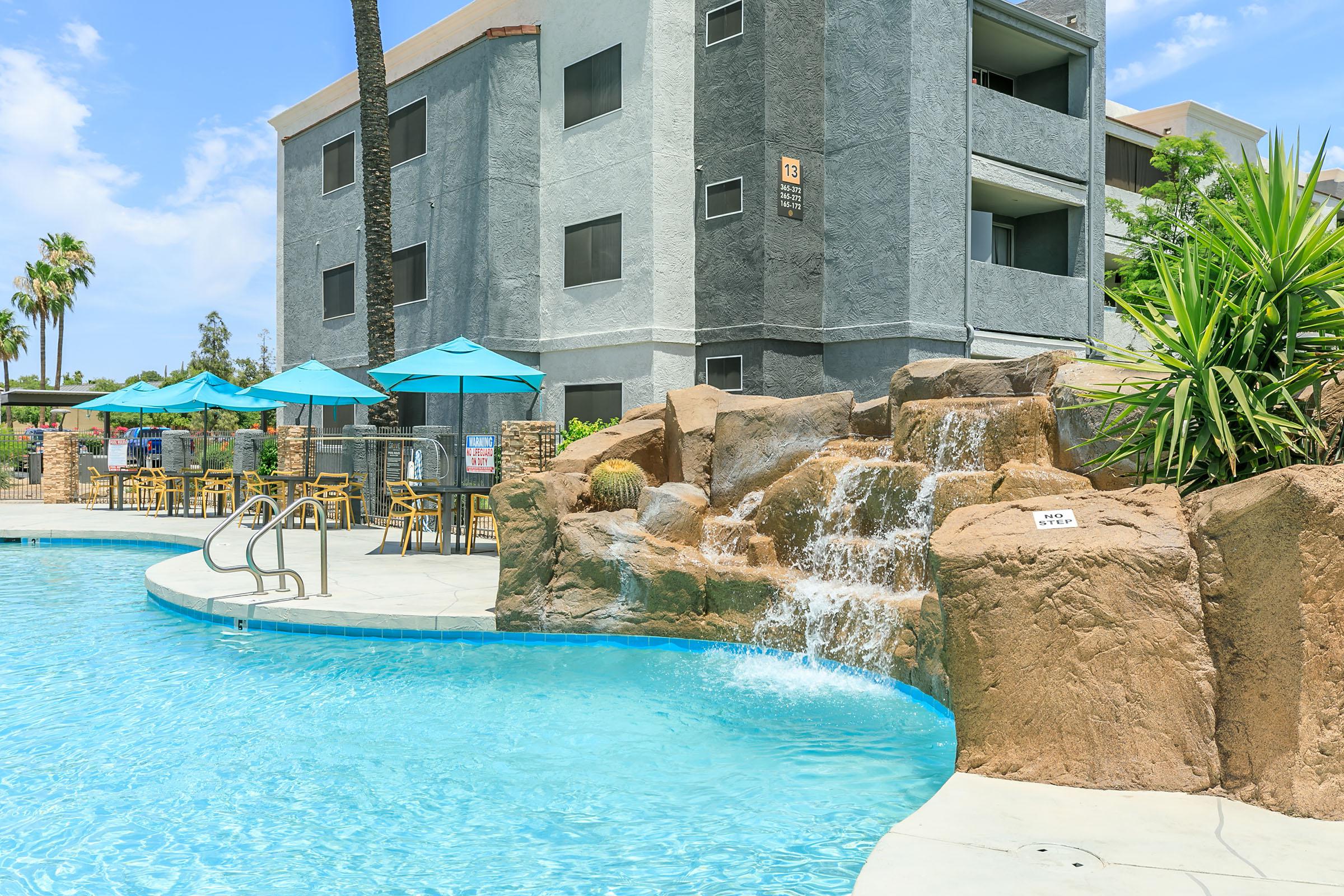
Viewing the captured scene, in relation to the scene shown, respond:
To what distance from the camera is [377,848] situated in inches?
188

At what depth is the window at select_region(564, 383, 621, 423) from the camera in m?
19.1

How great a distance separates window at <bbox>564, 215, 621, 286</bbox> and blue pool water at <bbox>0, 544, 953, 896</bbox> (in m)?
11.7

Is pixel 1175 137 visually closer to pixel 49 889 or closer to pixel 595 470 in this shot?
pixel 595 470

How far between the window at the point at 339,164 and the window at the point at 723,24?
35.5ft

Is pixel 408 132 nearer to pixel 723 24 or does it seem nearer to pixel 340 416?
pixel 340 416

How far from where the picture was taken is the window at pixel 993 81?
67.9ft

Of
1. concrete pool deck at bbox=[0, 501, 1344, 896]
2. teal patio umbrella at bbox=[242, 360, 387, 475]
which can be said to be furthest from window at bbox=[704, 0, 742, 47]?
Result: concrete pool deck at bbox=[0, 501, 1344, 896]

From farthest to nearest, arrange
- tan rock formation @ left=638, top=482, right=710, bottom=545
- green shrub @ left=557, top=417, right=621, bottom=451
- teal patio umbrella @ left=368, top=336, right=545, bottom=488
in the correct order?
green shrub @ left=557, top=417, right=621, bottom=451, teal patio umbrella @ left=368, top=336, right=545, bottom=488, tan rock formation @ left=638, top=482, right=710, bottom=545

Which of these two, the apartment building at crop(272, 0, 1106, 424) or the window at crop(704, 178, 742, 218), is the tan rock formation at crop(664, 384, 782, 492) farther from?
the window at crop(704, 178, 742, 218)

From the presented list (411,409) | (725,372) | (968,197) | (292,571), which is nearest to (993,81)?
(968,197)

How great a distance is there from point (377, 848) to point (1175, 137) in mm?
24844

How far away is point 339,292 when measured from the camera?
25641 mm

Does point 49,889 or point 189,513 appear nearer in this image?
point 49,889

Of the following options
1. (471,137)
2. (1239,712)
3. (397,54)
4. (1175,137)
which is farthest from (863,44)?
(1239,712)
